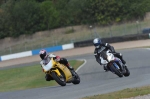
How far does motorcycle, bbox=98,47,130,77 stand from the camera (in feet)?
55.2

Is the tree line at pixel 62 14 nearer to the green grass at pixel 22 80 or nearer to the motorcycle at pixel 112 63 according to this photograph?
the green grass at pixel 22 80

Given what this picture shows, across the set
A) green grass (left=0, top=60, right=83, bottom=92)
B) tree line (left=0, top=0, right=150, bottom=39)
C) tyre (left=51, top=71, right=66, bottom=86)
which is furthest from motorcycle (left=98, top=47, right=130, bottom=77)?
tree line (left=0, top=0, right=150, bottom=39)

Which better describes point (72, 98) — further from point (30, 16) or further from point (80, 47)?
point (30, 16)

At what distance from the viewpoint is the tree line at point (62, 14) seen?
6912 cm

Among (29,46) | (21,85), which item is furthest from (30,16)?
(21,85)

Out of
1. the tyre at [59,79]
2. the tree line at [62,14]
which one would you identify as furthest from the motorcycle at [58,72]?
the tree line at [62,14]

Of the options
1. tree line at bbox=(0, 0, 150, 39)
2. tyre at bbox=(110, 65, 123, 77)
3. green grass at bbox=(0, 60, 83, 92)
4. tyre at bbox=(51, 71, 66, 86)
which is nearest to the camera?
tyre at bbox=(51, 71, 66, 86)

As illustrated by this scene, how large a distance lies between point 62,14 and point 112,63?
57.0 metres

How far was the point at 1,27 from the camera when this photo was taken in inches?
2842

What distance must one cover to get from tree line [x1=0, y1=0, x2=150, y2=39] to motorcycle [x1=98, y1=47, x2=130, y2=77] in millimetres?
50834

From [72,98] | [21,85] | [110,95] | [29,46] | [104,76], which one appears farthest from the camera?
[29,46]

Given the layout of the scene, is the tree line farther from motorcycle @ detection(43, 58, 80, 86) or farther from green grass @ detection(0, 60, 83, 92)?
motorcycle @ detection(43, 58, 80, 86)

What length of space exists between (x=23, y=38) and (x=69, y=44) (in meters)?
20.5

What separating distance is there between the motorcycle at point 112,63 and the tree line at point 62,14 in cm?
5083
